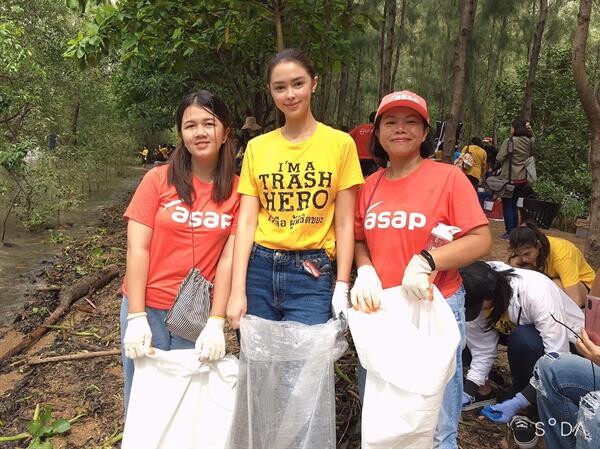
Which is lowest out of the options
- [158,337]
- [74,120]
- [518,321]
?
[518,321]

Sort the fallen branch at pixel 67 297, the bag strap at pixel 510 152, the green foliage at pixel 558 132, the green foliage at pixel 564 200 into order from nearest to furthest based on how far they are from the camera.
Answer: the fallen branch at pixel 67 297 < the bag strap at pixel 510 152 < the green foliage at pixel 564 200 < the green foliage at pixel 558 132

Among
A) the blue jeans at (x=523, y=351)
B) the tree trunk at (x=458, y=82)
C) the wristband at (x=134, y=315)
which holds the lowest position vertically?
the blue jeans at (x=523, y=351)

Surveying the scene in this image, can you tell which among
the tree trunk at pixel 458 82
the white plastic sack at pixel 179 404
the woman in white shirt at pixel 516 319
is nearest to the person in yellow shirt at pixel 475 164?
the tree trunk at pixel 458 82

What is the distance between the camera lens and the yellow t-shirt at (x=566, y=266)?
308 centimetres

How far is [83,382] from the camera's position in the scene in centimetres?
360

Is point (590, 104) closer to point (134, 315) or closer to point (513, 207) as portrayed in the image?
point (134, 315)

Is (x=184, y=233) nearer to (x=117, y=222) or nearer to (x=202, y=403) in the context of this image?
(x=202, y=403)

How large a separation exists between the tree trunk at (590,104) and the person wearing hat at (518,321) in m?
0.92

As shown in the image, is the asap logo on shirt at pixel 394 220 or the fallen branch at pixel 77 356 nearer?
the asap logo on shirt at pixel 394 220

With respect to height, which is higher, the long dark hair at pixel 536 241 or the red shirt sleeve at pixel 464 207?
the red shirt sleeve at pixel 464 207

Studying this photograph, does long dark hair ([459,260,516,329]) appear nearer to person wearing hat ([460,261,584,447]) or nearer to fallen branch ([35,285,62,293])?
person wearing hat ([460,261,584,447])

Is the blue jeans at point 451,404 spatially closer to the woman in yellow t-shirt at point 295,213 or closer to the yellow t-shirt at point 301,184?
the woman in yellow t-shirt at point 295,213

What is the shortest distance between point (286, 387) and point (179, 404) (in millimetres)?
387

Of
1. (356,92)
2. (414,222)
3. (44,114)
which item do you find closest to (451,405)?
(414,222)
